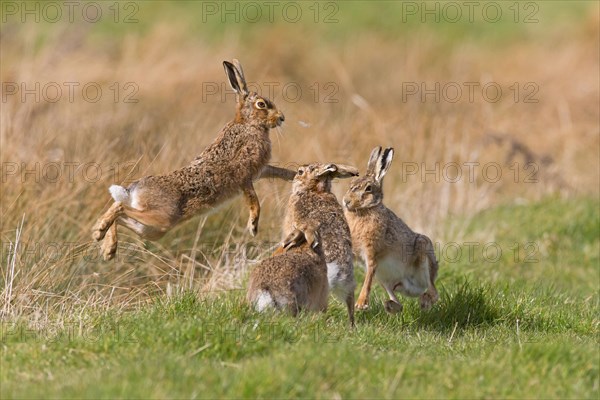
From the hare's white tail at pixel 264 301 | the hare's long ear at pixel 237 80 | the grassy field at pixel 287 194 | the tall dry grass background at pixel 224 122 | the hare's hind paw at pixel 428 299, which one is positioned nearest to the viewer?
the grassy field at pixel 287 194

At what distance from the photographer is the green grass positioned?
6469mm

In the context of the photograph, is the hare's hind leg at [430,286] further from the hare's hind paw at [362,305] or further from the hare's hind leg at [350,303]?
the hare's hind leg at [350,303]

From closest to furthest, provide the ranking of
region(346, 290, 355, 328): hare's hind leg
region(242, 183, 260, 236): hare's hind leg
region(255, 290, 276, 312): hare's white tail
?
1. region(255, 290, 276, 312): hare's white tail
2. region(242, 183, 260, 236): hare's hind leg
3. region(346, 290, 355, 328): hare's hind leg

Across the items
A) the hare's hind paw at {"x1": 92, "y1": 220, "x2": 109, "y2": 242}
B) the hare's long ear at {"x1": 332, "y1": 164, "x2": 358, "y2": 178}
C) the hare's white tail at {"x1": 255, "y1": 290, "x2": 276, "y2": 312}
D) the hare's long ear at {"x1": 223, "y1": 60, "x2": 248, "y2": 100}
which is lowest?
the hare's white tail at {"x1": 255, "y1": 290, "x2": 276, "y2": 312}

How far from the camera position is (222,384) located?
6414 millimetres

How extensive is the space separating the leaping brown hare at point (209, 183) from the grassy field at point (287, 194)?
58cm

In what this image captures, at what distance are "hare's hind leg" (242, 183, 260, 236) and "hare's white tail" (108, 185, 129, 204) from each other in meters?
0.96

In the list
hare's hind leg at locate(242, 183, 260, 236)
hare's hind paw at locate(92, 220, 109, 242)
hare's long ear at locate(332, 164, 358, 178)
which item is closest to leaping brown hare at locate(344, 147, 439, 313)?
hare's long ear at locate(332, 164, 358, 178)

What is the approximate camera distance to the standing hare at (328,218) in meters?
8.48

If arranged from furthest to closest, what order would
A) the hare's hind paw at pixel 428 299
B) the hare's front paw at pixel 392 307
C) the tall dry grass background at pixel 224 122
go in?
the tall dry grass background at pixel 224 122 < the hare's hind paw at pixel 428 299 < the hare's front paw at pixel 392 307

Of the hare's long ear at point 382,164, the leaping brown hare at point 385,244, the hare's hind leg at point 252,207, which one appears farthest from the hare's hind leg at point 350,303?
the hare's long ear at point 382,164

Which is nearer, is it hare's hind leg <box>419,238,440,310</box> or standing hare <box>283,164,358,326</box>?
standing hare <box>283,164,358,326</box>

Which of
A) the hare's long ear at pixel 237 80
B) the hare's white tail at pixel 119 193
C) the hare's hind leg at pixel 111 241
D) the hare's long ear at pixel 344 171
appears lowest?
the hare's hind leg at pixel 111 241

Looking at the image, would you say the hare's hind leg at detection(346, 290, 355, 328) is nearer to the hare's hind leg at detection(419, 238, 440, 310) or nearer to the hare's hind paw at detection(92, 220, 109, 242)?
the hare's hind leg at detection(419, 238, 440, 310)
